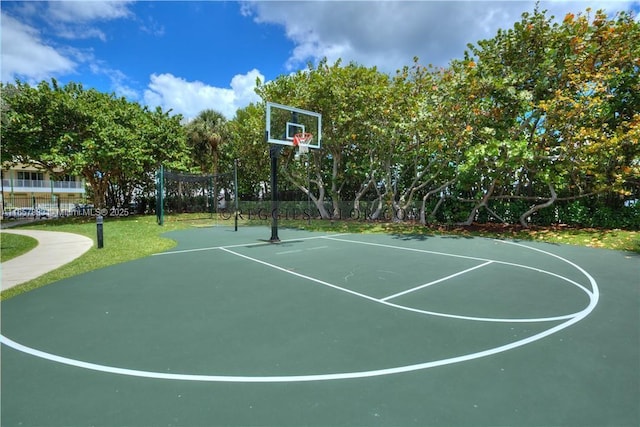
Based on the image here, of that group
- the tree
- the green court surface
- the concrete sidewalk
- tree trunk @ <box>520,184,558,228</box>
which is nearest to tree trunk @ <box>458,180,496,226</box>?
tree trunk @ <box>520,184,558,228</box>

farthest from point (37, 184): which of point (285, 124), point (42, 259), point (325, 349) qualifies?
point (325, 349)

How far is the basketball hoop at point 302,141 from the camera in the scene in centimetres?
1245

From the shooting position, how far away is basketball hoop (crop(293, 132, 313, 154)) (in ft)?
40.9

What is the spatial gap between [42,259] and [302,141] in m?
8.76

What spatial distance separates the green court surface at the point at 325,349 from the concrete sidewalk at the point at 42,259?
1.14 metres

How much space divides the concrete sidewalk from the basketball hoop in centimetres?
772

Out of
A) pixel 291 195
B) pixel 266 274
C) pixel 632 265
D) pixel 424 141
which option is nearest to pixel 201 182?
pixel 291 195

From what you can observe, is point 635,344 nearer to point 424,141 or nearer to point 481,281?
point 481,281

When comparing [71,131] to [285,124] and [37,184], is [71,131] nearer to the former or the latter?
[285,124]

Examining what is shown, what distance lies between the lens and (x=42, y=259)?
8.07 metres

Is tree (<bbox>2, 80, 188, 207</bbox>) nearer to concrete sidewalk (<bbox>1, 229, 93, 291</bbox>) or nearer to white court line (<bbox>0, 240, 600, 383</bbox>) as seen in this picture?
concrete sidewalk (<bbox>1, 229, 93, 291</bbox>)

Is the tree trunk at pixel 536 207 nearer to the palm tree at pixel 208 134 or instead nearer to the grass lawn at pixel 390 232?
the grass lawn at pixel 390 232

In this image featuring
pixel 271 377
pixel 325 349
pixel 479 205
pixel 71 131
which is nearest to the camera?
pixel 271 377

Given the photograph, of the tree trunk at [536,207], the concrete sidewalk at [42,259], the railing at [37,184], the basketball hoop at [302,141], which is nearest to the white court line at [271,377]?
the concrete sidewalk at [42,259]
